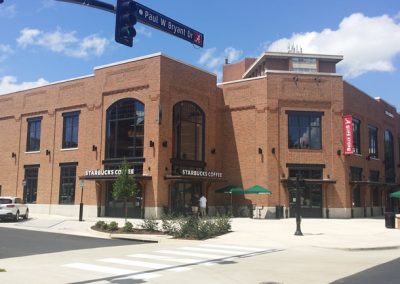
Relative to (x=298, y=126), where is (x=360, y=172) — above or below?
below

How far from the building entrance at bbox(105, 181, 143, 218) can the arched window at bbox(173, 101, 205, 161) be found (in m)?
4.22

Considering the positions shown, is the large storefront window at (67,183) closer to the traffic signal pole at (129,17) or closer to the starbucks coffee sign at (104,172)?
the starbucks coffee sign at (104,172)

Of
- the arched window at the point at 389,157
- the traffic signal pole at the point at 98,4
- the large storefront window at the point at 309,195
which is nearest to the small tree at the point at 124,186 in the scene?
the large storefront window at the point at 309,195

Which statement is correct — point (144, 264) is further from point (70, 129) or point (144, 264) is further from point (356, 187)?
point (356, 187)

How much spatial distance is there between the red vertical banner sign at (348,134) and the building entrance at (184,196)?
1177 cm

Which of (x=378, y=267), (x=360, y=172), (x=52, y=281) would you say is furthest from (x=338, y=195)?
(x=52, y=281)

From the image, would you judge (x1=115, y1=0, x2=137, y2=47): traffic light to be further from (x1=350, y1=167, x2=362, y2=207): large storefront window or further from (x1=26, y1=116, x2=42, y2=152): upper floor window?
(x1=26, y1=116, x2=42, y2=152): upper floor window

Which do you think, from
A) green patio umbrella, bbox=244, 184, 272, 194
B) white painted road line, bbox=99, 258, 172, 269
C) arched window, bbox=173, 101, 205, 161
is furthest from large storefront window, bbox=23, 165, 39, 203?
white painted road line, bbox=99, 258, 172, 269

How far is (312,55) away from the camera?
3376 inches

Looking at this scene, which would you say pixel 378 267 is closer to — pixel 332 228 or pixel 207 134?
pixel 332 228

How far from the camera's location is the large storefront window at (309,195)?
36750 millimetres

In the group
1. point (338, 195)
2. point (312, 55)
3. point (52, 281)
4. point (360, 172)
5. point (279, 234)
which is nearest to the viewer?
point (52, 281)

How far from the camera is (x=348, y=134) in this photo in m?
37.1

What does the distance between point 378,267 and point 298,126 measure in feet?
82.3
